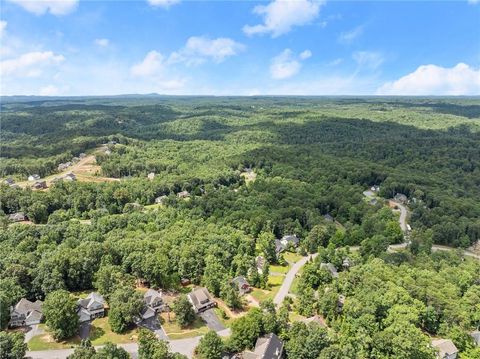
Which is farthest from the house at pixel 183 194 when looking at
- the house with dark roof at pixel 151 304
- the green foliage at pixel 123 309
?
the green foliage at pixel 123 309

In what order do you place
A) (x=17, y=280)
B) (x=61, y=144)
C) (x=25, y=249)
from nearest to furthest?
(x=17, y=280)
(x=25, y=249)
(x=61, y=144)

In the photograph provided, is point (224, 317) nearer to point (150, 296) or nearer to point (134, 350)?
point (150, 296)

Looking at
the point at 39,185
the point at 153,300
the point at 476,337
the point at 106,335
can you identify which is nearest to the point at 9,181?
the point at 39,185

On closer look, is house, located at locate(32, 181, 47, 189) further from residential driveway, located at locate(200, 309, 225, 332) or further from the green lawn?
the green lawn

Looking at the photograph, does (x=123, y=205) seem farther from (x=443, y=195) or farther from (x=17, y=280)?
(x=443, y=195)

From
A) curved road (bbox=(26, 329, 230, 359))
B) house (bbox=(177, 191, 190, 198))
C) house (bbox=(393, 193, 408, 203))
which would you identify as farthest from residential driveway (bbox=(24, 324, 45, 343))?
house (bbox=(393, 193, 408, 203))

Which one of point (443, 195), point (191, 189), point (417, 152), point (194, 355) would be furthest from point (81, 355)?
point (417, 152)
